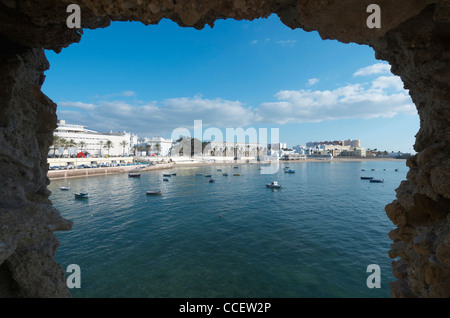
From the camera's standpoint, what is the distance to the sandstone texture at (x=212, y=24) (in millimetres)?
3633

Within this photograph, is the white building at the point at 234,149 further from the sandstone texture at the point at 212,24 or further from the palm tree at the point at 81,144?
the sandstone texture at the point at 212,24

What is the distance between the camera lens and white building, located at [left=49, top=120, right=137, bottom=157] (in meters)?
86.4

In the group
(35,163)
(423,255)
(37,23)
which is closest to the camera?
(423,255)

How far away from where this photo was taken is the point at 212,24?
5203mm

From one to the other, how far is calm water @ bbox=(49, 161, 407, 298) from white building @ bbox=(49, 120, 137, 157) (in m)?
73.5

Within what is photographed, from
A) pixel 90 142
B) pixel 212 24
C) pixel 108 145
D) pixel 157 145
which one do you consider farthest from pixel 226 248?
pixel 157 145

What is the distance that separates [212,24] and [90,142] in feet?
365

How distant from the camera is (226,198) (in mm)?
32219

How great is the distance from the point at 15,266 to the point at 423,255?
27.1ft

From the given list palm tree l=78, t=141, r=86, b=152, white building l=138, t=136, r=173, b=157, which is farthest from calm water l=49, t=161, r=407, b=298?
white building l=138, t=136, r=173, b=157

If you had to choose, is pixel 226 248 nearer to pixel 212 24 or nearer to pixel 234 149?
pixel 212 24

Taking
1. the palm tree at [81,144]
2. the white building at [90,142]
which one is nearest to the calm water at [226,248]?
the palm tree at [81,144]

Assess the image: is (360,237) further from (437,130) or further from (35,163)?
(35,163)
